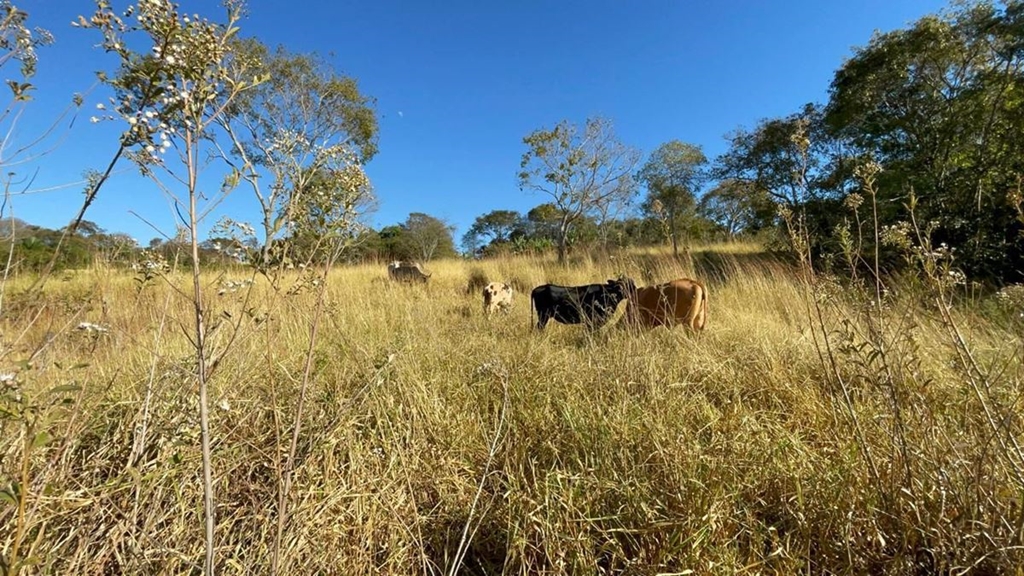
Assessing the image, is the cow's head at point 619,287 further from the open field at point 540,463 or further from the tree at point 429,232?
the tree at point 429,232

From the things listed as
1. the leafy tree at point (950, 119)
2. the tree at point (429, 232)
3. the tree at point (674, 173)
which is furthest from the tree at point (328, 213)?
the tree at point (429, 232)

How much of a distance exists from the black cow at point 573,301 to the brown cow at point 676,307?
29cm

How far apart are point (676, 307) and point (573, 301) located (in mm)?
899

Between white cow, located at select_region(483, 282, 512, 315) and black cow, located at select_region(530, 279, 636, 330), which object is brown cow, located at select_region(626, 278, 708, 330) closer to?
black cow, located at select_region(530, 279, 636, 330)

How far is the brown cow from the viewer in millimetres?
3252

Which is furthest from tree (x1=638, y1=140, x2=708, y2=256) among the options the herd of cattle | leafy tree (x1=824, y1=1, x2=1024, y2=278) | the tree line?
the herd of cattle

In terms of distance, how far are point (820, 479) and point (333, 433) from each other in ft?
5.68

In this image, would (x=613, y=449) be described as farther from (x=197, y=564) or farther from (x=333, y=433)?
(x=197, y=564)

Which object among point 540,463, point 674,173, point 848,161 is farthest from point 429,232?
point 540,463

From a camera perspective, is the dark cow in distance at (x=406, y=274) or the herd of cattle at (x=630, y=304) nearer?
the herd of cattle at (x=630, y=304)

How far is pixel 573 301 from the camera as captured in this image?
356 centimetres

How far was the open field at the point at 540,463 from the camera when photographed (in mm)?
985

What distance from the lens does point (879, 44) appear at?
809 centimetres

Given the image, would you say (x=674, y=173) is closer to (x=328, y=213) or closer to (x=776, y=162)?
(x=776, y=162)
